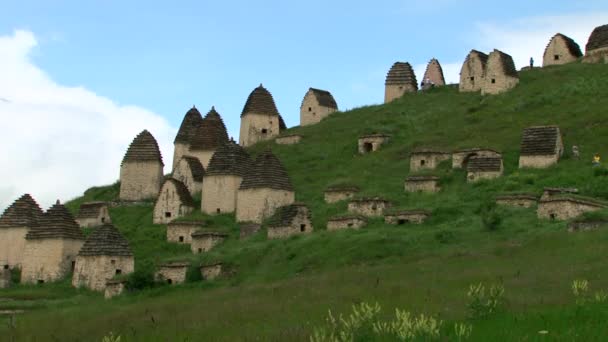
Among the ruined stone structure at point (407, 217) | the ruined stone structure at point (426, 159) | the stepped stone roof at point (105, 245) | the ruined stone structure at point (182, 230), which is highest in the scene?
the ruined stone structure at point (426, 159)

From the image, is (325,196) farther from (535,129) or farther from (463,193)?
(535,129)

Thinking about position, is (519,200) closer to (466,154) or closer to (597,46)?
(466,154)

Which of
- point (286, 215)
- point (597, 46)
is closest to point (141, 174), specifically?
point (286, 215)

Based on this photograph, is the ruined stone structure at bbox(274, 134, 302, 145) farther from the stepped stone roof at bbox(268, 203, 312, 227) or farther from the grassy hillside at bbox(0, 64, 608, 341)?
the stepped stone roof at bbox(268, 203, 312, 227)

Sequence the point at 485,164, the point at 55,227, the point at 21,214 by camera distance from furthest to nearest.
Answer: the point at 21,214 < the point at 485,164 < the point at 55,227

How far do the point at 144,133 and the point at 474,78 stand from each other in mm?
21472

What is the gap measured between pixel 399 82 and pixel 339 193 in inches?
945

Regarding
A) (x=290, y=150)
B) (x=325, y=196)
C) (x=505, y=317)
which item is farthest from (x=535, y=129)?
(x=505, y=317)

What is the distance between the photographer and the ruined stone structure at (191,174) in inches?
2084

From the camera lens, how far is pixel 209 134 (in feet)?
190

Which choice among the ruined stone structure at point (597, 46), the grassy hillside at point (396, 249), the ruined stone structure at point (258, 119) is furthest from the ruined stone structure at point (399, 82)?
the ruined stone structure at point (597, 46)

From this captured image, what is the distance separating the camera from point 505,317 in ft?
58.7

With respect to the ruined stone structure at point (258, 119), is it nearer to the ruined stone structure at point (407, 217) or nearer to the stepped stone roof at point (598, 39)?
the stepped stone roof at point (598, 39)

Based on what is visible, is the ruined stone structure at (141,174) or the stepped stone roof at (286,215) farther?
the ruined stone structure at (141,174)
